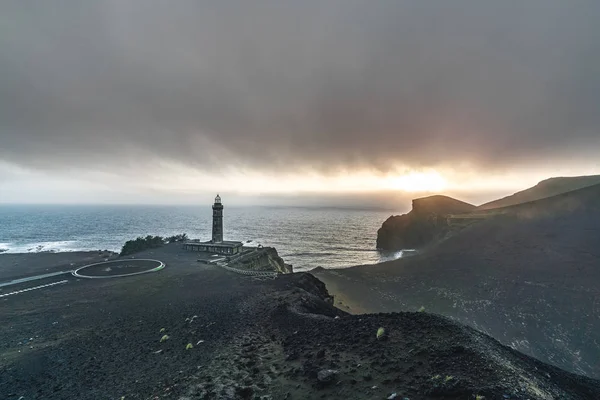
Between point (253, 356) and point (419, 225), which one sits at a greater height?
point (419, 225)

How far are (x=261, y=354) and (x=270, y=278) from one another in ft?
54.4

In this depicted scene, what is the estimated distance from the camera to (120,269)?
113 ft

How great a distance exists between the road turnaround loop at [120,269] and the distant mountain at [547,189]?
84.5 metres

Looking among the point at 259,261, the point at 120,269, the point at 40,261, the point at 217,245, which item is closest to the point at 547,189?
the point at 259,261

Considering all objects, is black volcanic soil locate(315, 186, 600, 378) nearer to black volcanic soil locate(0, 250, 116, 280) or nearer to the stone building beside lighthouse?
the stone building beside lighthouse

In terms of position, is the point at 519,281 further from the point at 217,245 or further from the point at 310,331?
the point at 217,245

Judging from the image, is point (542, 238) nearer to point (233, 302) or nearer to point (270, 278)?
point (270, 278)

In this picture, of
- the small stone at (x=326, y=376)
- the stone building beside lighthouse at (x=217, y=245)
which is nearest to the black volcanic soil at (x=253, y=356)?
the small stone at (x=326, y=376)

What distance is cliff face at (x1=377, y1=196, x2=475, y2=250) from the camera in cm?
8050

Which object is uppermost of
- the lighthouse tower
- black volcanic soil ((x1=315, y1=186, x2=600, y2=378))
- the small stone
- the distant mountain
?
the distant mountain

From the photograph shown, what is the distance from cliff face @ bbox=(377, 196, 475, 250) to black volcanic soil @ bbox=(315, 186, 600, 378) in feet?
63.7

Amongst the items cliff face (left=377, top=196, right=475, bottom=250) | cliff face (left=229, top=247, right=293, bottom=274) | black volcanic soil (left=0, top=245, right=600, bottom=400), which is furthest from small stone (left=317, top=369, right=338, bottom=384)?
cliff face (left=377, top=196, right=475, bottom=250)

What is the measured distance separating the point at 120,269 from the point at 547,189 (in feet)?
367

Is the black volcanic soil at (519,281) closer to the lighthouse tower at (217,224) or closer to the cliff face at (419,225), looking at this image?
the lighthouse tower at (217,224)
